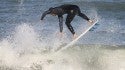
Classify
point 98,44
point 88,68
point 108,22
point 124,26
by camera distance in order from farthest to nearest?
point 108,22 < point 124,26 < point 98,44 < point 88,68

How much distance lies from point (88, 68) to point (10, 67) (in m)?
2.78

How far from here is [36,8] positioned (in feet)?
107

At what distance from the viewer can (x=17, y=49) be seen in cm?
1844

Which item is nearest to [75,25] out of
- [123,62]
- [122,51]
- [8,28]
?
[8,28]

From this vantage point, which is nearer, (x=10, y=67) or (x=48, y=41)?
(x=10, y=67)

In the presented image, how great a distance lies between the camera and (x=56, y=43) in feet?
63.3

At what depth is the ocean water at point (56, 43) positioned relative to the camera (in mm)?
16219

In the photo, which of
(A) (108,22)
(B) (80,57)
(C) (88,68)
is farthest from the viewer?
(A) (108,22)

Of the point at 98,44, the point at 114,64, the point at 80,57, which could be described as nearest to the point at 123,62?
the point at 114,64

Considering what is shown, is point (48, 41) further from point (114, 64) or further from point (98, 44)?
point (114, 64)

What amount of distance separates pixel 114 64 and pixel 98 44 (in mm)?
3920

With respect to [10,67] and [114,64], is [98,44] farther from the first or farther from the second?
[10,67]

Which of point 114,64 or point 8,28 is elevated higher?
point 114,64

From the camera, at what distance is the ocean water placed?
53.2ft
